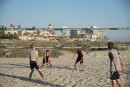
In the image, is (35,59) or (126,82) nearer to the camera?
(126,82)

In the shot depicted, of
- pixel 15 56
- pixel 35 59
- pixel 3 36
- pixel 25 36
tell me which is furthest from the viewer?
pixel 25 36

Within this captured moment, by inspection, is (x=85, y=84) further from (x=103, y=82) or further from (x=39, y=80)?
(x=39, y=80)

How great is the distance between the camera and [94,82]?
821 centimetres

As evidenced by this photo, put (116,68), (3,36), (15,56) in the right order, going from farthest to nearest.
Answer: (3,36) < (15,56) < (116,68)

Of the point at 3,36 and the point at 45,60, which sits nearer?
the point at 45,60

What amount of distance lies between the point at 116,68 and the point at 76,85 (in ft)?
6.95

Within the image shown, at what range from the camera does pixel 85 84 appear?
26.1ft

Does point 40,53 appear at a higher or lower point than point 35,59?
lower

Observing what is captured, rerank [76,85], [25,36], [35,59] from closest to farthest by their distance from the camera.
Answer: [76,85], [35,59], [25,36]

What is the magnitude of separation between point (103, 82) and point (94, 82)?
0.96 feet

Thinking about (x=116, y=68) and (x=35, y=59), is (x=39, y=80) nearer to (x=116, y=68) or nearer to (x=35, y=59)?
(x=35, y=59)

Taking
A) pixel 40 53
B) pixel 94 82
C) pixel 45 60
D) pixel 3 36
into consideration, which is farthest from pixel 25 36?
pixel 94 82

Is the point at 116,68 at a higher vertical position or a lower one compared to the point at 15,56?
higher

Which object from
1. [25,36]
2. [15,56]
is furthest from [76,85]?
[25,36]
